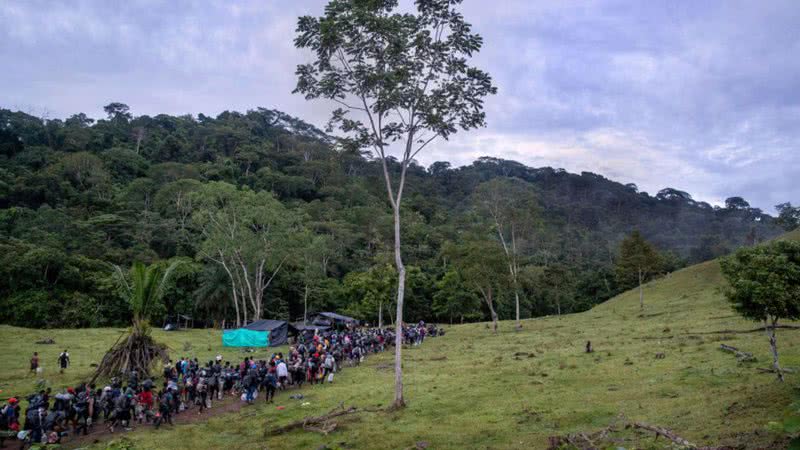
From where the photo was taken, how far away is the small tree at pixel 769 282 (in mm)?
14477

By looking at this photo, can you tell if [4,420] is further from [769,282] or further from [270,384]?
[769,282]

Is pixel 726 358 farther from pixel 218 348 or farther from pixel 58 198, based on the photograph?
pixel 58 198

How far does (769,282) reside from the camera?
1459 centimetres

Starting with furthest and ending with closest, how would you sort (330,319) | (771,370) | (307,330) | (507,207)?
(507,207) → (330,319) → (307,330) → (771,370)

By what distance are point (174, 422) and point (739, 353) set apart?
2243 cm

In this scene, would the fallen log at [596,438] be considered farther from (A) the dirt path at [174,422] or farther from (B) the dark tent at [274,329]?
(B) the dark tent at [274,329]

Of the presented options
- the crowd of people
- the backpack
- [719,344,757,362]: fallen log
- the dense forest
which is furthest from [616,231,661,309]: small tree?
the backpack

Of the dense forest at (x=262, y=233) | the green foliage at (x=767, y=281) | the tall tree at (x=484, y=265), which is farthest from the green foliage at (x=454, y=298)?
the green foliage at (x=767, y=281)

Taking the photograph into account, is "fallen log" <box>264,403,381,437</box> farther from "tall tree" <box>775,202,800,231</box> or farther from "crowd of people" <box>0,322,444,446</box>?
"tall tree" <box>775,202,800,231</box>

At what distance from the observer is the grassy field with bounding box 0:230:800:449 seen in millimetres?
→ 13281

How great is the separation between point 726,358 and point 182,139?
113 metres

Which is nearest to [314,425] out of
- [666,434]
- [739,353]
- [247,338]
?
[666,434]

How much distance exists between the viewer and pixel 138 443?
583 inches

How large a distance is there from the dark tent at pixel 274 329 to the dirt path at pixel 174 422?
1645 cm
